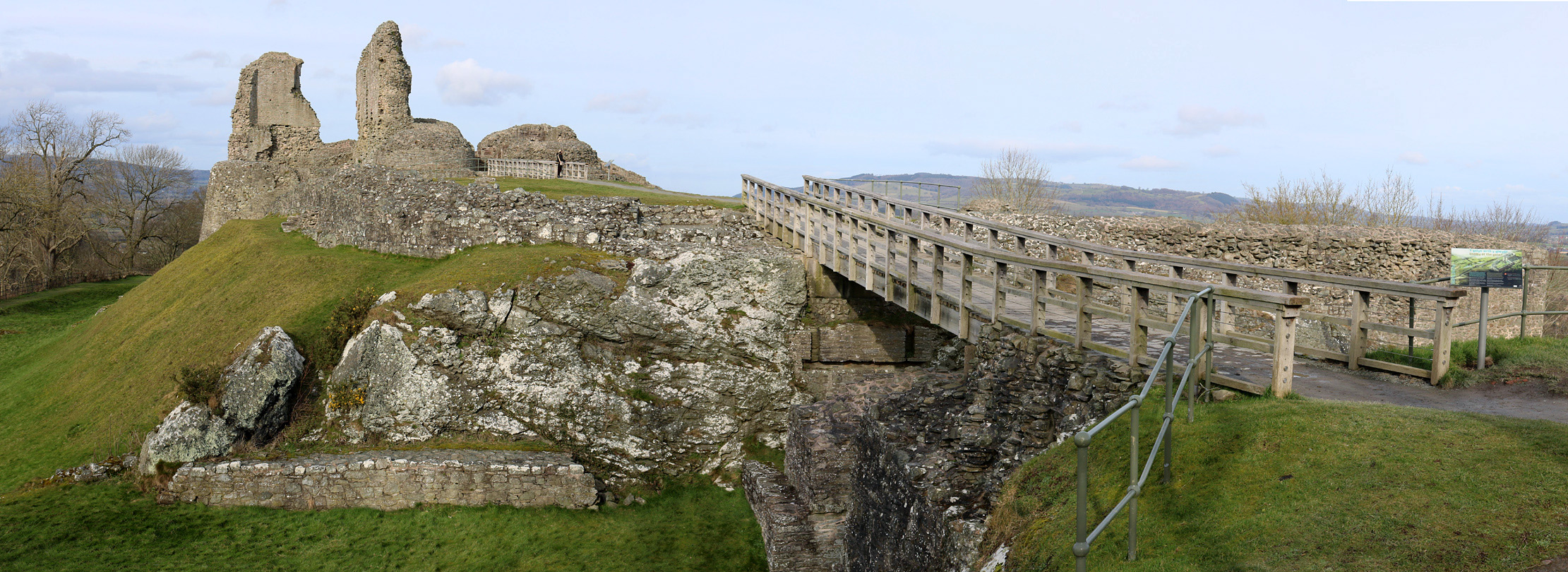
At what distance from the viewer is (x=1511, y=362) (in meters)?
8.31

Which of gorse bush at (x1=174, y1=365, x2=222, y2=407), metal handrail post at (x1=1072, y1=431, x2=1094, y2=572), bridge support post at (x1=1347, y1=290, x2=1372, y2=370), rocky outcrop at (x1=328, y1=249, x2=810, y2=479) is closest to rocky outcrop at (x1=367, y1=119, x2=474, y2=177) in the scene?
rocky outcrop at (x1=328, y1=249, x2=810, y2=479)

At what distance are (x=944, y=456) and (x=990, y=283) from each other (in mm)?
2913

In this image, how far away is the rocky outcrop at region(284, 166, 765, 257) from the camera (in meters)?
19.0

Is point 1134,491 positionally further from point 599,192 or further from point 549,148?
point 549,148

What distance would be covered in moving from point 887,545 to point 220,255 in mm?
23890

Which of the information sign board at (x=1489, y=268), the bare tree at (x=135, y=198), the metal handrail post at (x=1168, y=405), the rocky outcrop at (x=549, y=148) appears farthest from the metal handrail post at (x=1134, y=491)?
the bare tree at (x=135, y=198)

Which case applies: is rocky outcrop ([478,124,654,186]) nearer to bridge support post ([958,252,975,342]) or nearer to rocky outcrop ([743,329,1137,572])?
rocky outcrop ([743,329,1137,572])

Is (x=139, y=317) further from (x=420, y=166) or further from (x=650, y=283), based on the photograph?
(x=650, y=283)

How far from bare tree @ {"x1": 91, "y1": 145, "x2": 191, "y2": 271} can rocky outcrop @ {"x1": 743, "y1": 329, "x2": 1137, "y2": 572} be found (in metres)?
44.4

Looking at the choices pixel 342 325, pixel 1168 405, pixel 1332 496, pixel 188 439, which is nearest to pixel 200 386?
pixel 188 439

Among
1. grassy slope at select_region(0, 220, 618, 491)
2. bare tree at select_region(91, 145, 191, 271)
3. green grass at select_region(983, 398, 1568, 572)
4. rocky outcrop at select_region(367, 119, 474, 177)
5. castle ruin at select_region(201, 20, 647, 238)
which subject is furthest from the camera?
bare tree at select_region(91, 145, 191, 271)

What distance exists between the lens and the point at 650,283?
17422 millimetres

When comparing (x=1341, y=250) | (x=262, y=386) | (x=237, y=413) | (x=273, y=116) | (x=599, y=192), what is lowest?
(x=237, y=413)

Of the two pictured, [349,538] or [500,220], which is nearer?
[349,538]
